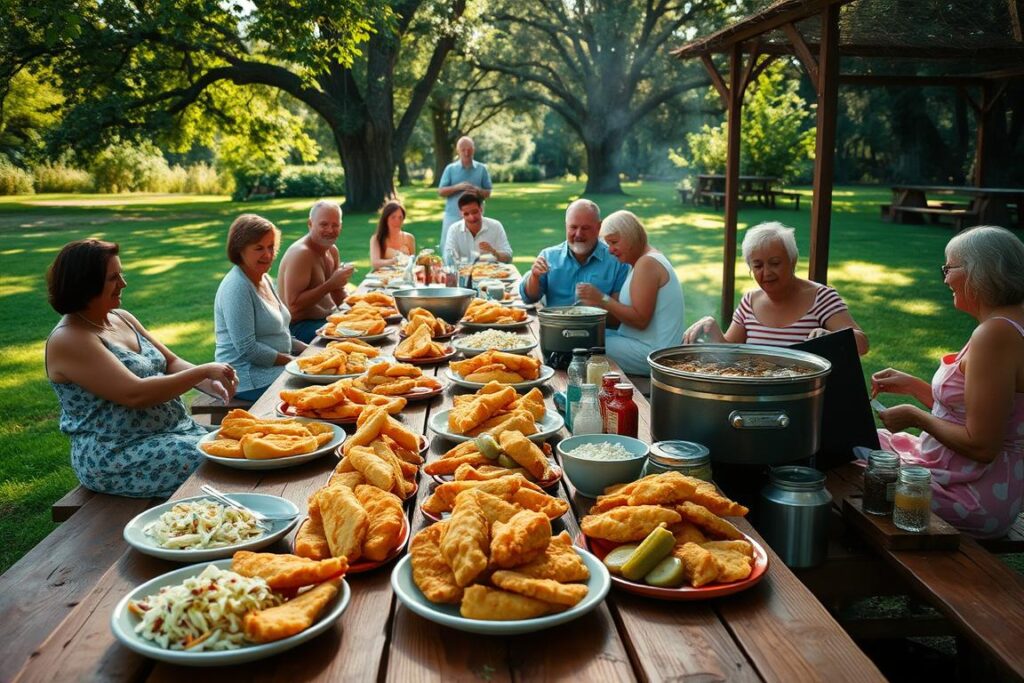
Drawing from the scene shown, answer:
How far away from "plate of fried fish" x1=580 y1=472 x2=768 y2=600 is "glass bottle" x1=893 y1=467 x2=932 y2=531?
937 millimetres

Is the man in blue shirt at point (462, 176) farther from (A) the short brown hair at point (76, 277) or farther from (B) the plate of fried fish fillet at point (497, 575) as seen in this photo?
(B) the plate of fried fish fillet at point (497, 575)

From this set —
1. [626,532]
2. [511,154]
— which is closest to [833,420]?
[626,532]

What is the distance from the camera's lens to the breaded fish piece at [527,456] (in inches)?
93.4

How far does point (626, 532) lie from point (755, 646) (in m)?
0.39

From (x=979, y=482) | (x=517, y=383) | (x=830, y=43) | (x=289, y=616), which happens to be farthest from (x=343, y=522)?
(x=830, y=43)

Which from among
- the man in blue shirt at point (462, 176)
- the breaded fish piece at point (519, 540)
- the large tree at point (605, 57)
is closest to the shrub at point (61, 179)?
the large tree at point (605, 57)

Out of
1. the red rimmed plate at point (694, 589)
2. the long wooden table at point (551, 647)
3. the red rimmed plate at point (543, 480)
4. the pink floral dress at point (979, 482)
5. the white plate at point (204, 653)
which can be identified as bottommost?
the pink floral dress at point (979, 482)

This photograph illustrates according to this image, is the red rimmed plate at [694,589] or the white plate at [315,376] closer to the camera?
the red rimmed plate at [694,589]

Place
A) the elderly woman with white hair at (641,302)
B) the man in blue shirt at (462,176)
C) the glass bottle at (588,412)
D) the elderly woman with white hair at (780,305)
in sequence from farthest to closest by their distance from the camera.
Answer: the man in blue shirt at (462,176), the elderly woman with white hair at (641,302), the elderly woman with white hair at (780,305), the glass bottle at (588,412)

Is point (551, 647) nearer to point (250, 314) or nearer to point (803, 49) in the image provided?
point (250, 314)

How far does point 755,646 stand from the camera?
5.51 feet

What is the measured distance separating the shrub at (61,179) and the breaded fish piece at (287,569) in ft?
133

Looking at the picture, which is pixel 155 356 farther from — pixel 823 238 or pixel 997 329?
pixel 823 238

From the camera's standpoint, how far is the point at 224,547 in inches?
78.0
